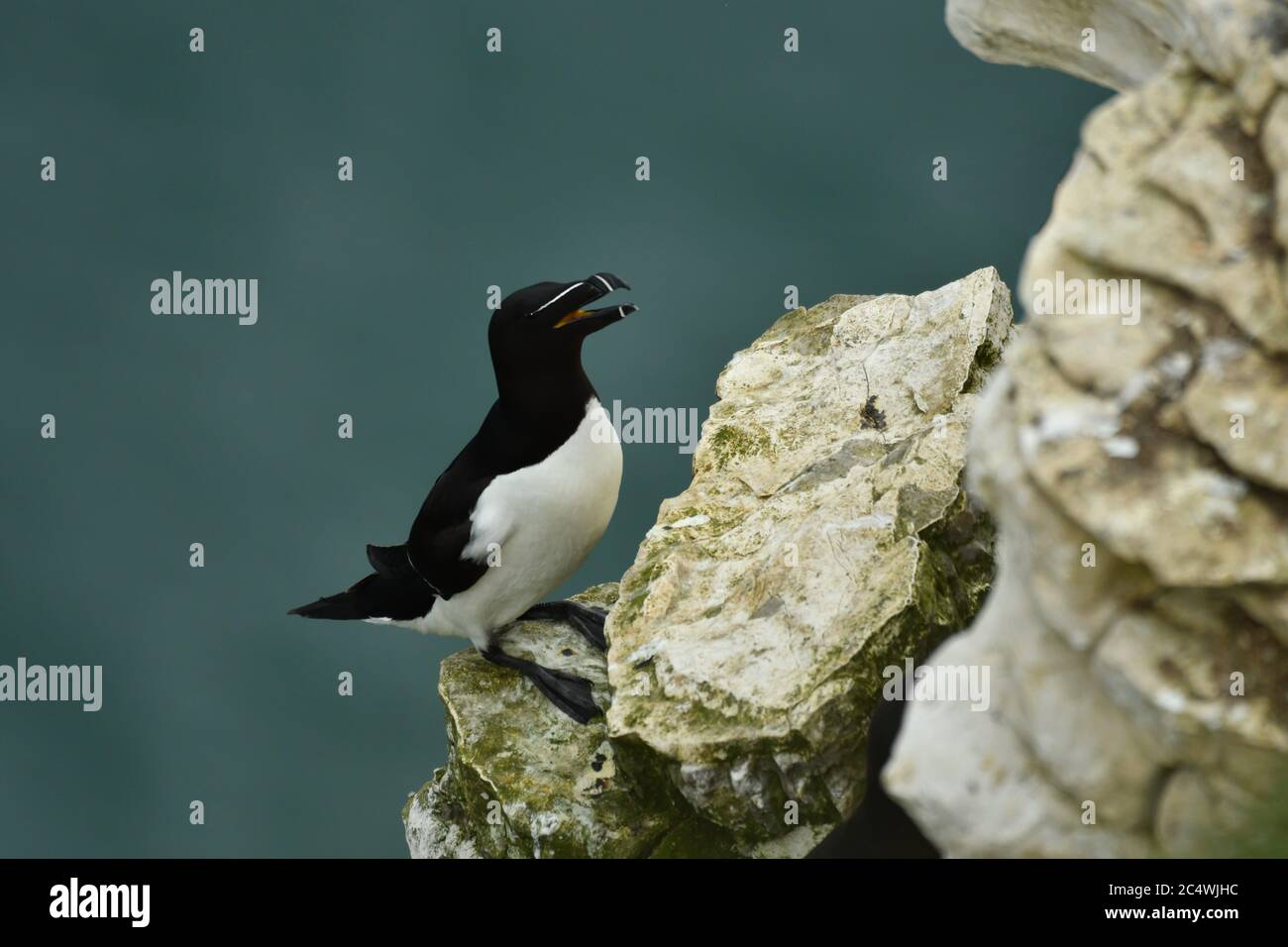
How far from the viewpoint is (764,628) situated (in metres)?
5.34

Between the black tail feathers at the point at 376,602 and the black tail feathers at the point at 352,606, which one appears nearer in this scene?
the black tail feathers at the point at 376,602

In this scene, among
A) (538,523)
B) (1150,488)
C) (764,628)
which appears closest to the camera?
(1150,488)

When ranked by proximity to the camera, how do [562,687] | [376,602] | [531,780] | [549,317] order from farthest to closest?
[376,602] → [562,687] → [549,317] → [531,780]

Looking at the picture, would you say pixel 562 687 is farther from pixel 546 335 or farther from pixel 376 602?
pixel 546 335

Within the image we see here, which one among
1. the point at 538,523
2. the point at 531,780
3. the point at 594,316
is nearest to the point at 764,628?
the point at 531,780

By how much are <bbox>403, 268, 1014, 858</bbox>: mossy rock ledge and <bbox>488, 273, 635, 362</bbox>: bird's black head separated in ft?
2.63

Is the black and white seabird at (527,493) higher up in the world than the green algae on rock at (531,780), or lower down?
higher up

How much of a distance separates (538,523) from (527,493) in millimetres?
156

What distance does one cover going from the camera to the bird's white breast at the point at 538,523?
Result: 6.29 metres

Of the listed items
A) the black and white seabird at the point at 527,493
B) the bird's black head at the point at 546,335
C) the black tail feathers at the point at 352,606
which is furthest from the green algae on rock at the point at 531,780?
the bird's black head at the point at 546,335

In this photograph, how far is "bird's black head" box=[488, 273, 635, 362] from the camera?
5980 mm

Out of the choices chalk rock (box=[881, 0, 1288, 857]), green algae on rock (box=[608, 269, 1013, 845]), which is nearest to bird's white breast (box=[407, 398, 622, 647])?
green algae on rock (box=[608, 269, 1013, 845])

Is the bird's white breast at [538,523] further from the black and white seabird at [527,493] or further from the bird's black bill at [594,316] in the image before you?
the bird's black bill at [594,316]
